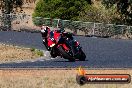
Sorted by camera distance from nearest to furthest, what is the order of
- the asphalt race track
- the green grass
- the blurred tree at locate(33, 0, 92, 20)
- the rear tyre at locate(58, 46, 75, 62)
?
the asphalt race track < the rear tyre at locate(58, 46, 75, 62) < the green grass < the blurred tree at locate(33, 0, 92, 20)

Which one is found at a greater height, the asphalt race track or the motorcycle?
the motorcycle

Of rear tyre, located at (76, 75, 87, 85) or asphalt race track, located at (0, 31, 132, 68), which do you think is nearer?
rear tyre, located at (76, 75, 87, 85)

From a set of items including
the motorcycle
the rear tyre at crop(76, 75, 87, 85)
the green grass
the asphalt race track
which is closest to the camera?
the rear tyre at crop(76, 75, 87, 85)

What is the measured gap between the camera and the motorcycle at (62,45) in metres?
28.6

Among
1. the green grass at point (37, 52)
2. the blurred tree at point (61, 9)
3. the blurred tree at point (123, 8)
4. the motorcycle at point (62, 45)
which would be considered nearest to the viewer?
the motorcycle at point (62, 45)

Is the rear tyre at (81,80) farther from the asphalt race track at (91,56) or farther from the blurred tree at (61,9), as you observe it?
the blurred tree at (61,9)

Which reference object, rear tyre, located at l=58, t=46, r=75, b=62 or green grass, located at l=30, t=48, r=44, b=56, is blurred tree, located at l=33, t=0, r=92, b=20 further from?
rear tyre, located at l=58, t=46, r=75, b=62

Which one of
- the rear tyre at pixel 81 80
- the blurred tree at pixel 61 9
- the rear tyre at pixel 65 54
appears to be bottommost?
the blurred tree at pixel 61 9

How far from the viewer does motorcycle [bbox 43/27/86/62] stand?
28562mm

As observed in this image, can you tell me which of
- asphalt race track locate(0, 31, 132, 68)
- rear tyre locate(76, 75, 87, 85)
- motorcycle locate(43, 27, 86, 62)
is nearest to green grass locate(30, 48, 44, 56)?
asphalt race track locate(0, 31, 132, 68)

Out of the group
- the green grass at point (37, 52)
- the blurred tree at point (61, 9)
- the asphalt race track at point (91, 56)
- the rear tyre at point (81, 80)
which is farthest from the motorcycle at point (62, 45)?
the blurred tree at point (61, 9)

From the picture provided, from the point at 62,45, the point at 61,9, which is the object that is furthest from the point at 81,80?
the point at 61,9

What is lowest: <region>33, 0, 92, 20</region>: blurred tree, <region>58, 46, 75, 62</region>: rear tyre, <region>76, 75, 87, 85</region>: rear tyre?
<region>33, 0, 92, 20</region>: blurred tree

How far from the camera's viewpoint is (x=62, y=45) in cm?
2888
